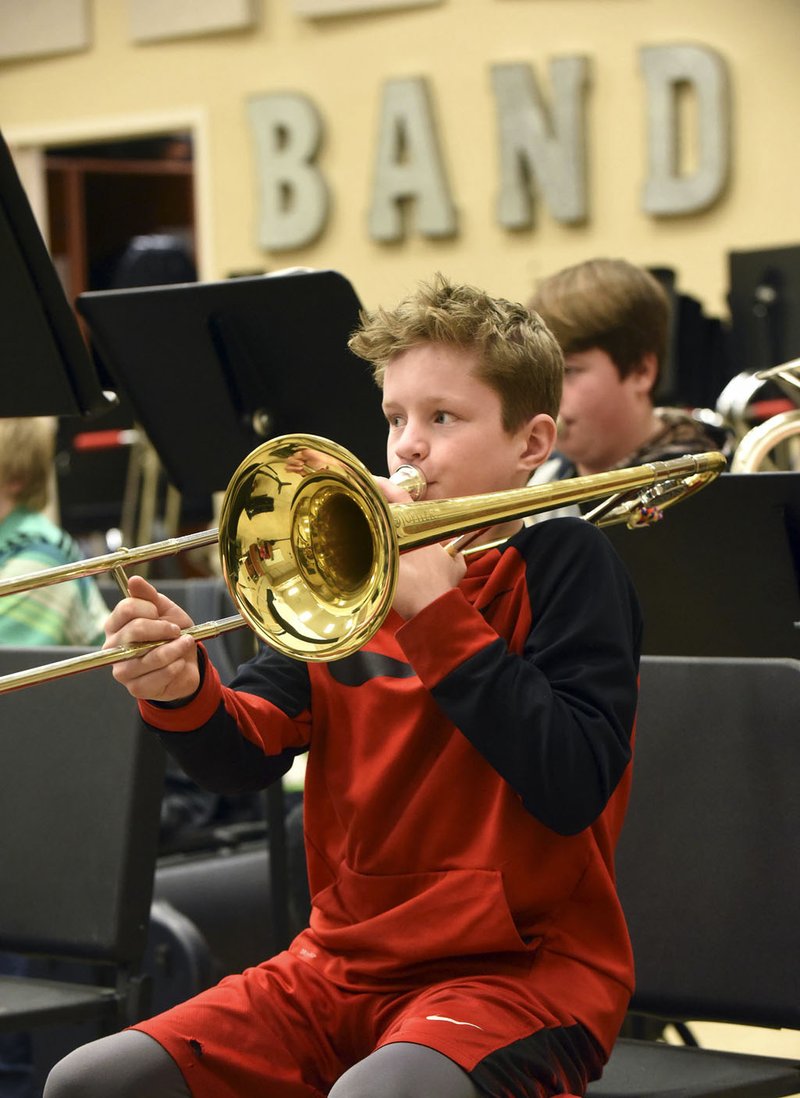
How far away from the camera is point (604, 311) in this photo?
9.13 ft

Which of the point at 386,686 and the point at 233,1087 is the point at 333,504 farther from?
the point at 233,1087

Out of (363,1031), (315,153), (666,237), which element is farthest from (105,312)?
(315,153)

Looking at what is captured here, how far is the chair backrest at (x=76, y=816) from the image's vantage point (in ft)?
6.51

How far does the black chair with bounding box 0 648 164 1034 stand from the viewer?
1965 millimetres

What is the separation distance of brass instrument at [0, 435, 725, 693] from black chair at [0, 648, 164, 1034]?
0.42m

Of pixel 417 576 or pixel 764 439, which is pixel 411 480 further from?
pixel 764 439

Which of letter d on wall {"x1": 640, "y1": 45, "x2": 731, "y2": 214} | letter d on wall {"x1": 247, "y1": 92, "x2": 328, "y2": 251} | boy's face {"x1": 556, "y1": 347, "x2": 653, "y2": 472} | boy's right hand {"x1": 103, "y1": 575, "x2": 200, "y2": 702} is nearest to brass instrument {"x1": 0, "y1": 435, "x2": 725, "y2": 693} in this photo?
boy's right hand {"x1": 103, "y1": 575, "x2": 200, "y2": 702}

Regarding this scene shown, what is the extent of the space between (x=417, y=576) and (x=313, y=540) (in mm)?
158

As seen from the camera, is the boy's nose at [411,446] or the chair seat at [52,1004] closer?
the boy's nose at [411,446]

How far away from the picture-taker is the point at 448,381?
5.25ft

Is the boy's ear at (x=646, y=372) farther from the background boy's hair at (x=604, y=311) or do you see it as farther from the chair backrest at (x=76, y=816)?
the chair backrest at (x=76, y=816)

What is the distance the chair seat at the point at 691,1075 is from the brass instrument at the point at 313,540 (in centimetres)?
59

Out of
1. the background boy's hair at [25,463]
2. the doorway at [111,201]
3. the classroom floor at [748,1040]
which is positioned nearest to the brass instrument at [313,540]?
the background boy's hair at [25,463]

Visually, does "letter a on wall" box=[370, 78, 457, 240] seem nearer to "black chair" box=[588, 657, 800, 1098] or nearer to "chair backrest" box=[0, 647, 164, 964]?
"chair backrest" box=[0, 647, 164, 964]
